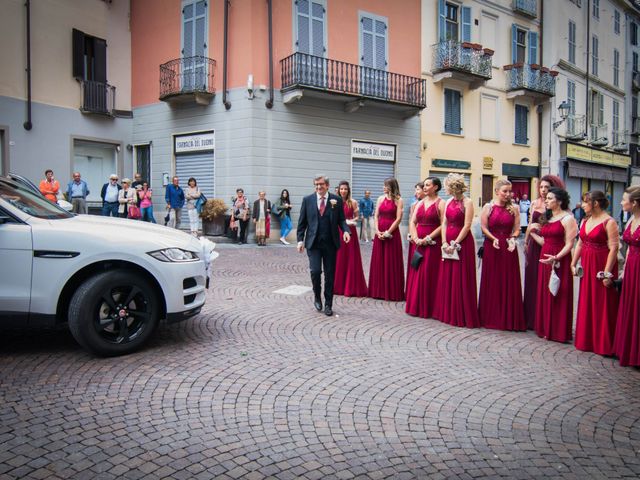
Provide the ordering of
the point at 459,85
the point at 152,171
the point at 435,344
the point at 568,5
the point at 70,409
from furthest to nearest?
the point at 568,5, the point at 459,85, the point at 152,171, the point at 435,344, the point at 70,409

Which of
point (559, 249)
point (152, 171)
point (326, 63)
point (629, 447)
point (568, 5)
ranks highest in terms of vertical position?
point (568, 5)

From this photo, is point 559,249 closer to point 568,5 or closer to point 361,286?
point 361,286

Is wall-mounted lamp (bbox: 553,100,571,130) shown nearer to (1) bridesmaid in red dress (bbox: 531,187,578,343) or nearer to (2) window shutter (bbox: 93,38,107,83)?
(2) window shutter (bbox: 93,38,107,83)

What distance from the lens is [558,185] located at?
6.82m

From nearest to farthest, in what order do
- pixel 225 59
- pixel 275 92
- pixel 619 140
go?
pixel 225 59, pixel 275 92, pixel 619 140

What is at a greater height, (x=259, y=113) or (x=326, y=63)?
(x=326, y=63)

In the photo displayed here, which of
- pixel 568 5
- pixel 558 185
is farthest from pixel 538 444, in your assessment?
pixel 568 5

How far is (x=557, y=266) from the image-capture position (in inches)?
248

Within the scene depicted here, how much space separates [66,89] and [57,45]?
1.53 m

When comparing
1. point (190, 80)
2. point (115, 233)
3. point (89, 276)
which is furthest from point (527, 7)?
point (89, 276)

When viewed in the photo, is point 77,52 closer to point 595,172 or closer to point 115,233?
point 115,233

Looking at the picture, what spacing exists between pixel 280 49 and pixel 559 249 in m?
15.3

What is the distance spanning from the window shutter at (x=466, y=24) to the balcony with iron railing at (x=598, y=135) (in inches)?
531

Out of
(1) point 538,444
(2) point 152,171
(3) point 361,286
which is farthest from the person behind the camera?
(2) point 152,171
